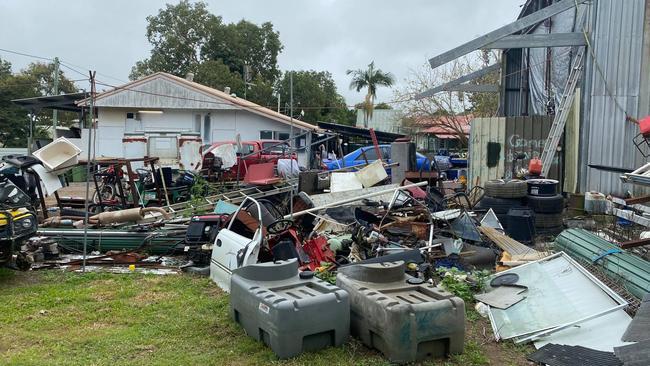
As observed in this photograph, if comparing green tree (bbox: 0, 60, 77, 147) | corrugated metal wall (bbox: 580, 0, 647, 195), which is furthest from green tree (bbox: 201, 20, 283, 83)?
corrugated metal wall (bbox: 580, 0, 647, 195)

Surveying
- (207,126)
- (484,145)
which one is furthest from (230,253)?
(207,126)

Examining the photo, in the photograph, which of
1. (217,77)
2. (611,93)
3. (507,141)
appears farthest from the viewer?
(217,77)

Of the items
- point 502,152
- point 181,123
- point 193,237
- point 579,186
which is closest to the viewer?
point 193,237

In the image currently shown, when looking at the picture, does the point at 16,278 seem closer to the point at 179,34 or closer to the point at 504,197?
the point at 504,197

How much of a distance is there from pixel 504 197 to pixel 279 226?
13.4 ft

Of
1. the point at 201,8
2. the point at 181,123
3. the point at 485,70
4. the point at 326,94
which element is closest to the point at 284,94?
the point at 326,94

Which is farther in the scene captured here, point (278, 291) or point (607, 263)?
point (607, 263)

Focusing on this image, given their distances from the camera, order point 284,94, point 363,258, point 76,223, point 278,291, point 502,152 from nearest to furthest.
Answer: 1. point 278,291
2. point 363,258
3. point 76,223
4. point 502,152
5. point 284,94

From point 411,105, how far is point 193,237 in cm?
2068

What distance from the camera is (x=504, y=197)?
363 inches

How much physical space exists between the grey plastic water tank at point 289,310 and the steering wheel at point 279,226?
2032 millimetres

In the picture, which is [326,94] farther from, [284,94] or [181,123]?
[181,123]

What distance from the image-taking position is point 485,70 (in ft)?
54.1

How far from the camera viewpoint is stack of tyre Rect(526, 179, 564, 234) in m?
8.98
